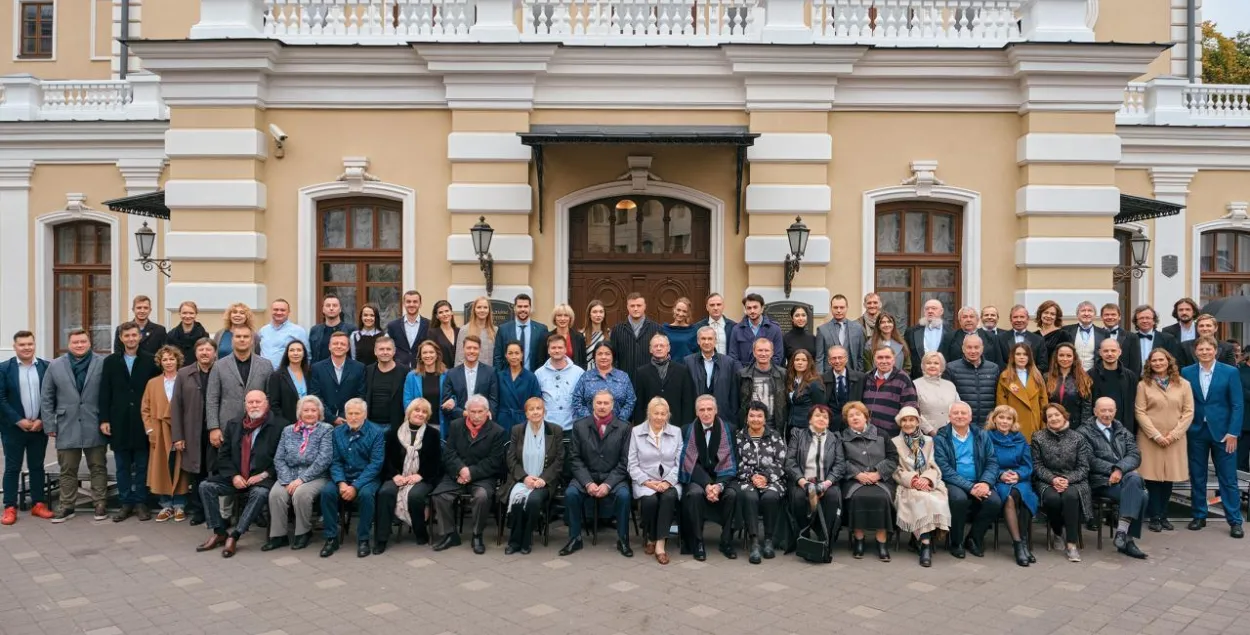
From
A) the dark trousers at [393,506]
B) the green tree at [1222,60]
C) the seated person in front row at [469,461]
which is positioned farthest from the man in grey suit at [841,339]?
the green tree at [1222,60]

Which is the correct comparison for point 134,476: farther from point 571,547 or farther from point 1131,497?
point 1131,497

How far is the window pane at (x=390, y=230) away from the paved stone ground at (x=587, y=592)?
4223mm

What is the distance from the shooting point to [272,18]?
34.3ft

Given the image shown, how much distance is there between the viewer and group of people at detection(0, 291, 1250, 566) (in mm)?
7230

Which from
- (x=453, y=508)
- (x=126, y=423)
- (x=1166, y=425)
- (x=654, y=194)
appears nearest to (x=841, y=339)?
(x=1166, y=425)

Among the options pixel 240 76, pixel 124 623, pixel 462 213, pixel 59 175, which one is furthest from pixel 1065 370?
pixel 59 175

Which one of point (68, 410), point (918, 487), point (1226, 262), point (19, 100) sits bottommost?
point (918, 487)

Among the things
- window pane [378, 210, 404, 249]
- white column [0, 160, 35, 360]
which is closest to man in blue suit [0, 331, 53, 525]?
window pane [378, 210, 404, 249]

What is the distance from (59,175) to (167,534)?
11.7m

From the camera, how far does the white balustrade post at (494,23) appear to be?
10125 millimetres

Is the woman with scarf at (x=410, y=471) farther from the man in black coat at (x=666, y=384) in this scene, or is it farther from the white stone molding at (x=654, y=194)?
the white stone molding at (x=654, y=194)

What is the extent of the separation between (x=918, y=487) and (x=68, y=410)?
772 cm

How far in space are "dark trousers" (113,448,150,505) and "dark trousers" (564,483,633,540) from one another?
4.14 m

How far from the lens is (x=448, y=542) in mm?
7348
